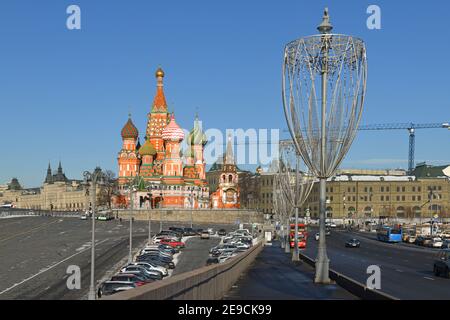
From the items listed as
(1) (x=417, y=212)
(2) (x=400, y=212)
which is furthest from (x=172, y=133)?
(1) (x=417, y=212)

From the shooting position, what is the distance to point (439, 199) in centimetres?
19850

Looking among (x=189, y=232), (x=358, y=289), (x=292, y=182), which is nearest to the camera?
(x=358, y=289)

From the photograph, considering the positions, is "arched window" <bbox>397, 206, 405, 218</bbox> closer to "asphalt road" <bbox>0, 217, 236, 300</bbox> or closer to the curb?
"asphalt road" <bbox>0, 217, 236, 300</bbox>

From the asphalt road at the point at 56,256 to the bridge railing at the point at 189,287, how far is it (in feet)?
67.4

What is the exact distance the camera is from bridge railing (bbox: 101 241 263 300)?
11876 millimetres

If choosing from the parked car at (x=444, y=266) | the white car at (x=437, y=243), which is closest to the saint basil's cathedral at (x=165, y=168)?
the white car at (x=437, y=243)

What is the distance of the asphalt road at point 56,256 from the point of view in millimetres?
47688

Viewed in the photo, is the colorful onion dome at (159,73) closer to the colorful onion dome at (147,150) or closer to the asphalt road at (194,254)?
the colorful onion dome at (147,150)

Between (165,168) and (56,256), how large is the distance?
8469cm

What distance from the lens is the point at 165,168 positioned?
156500mm

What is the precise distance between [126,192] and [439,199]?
3435 inches

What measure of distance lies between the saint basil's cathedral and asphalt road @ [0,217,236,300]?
122 feet

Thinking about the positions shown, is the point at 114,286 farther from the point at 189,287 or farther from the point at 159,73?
the point at 159,73
